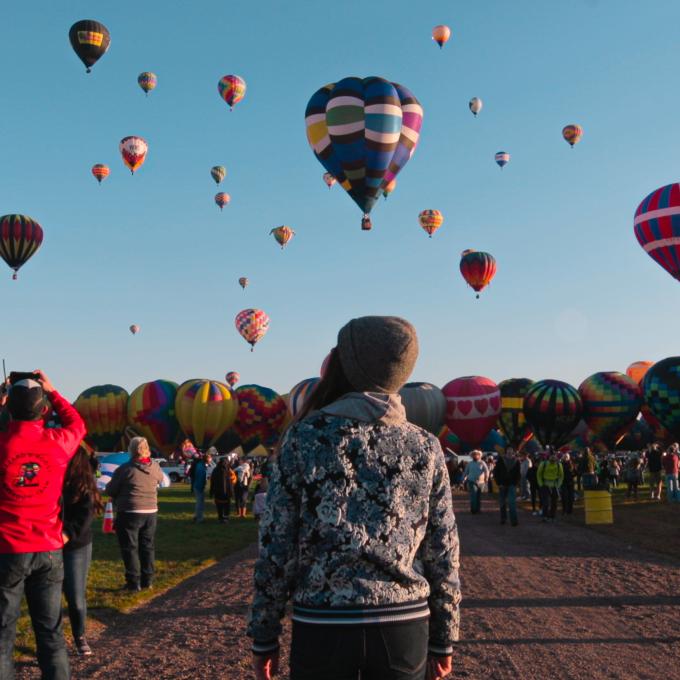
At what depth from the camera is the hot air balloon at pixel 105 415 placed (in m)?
49.9

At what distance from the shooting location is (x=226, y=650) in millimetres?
6262

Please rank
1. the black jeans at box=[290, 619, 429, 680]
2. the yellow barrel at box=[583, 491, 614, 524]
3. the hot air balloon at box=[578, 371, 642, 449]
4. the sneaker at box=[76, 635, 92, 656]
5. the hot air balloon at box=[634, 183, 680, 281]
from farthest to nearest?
the hot air balloon at box=[578, 371, 642, 449]
the hot air balloon at box=[634, 183, 680, 281]
the yellow barrel at box=[583, 491, 614, 524]
the sneaker at box=[76, 635, 92, 656]
the black jeans at box=[290, 619, 429, 680]

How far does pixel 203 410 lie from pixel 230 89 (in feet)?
62.7

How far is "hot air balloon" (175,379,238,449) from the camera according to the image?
4597 cm

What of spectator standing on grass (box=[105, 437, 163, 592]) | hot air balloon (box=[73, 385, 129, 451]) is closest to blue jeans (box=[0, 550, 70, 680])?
spectator standing on grass (box=[105, 437, 163, 592])

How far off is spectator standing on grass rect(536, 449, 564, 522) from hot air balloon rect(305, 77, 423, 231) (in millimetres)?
15315

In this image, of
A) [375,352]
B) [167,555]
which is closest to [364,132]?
[167,555]

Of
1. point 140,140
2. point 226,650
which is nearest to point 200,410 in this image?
point 140,140

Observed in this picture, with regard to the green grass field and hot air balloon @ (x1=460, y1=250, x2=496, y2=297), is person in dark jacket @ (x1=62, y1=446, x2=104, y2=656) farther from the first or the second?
hot air balloon @ (x1=460, y1=250, x2=496, y2=297)

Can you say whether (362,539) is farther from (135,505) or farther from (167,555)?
(167,555)

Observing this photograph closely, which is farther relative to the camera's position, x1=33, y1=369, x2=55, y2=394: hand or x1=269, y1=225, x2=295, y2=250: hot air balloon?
x1=269, y1=225, x2=295, y2=250: hot air balloon

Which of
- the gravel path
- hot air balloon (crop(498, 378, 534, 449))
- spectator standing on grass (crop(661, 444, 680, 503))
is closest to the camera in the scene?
the gravel path

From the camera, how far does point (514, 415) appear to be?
44.8 meters

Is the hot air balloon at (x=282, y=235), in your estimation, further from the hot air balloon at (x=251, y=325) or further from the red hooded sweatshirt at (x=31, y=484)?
the red hooded sweatshirt at (x=31, y=484)
